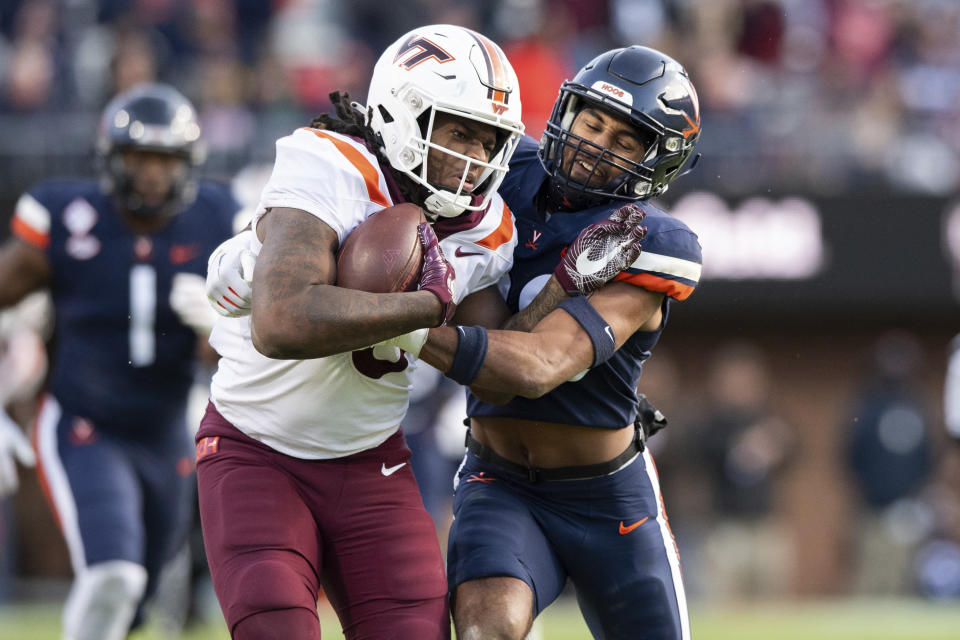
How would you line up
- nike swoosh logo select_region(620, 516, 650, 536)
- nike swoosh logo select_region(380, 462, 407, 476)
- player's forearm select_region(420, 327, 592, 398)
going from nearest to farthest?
player's forearm select_region(420, 327, 592, 398) < nike swoosh logo select_region(380, 462, 407, 476) < nike swoosh logo select_region(620, 516, 650, 536)

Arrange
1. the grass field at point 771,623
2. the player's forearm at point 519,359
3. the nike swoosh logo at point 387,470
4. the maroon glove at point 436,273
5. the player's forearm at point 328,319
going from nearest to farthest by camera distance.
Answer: the player's forearm at point 328,319 < the maroon glove at point 436,273 < the player's forearm at point 519,359 < the nike swoosh logo at point 387,470 < the grass field at point 771,623

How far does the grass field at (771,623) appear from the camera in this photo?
754cm

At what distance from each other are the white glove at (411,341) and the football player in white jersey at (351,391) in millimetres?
94

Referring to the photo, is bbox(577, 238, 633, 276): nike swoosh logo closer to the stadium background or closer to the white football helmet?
the white football helmet

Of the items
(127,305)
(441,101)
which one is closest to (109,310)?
(127,305)

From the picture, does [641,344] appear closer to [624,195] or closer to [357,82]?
[624,195]

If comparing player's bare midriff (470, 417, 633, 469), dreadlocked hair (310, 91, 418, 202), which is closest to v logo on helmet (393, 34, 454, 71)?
dreadlocked hair (310, 91, 418, 202)

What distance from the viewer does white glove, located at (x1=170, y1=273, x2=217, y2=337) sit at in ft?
17.9

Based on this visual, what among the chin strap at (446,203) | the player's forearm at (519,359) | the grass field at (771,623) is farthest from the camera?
the grass field at (771,623)

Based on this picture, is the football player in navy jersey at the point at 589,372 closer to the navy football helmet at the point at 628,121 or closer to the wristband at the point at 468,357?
the navy football helmet at the point at 628,121

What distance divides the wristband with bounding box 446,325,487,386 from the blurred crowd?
6520 mm

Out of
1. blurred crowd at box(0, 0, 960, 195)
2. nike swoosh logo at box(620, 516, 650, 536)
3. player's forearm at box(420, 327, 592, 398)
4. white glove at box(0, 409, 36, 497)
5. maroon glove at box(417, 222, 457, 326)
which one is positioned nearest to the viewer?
maroon glove at box(417, 222, 457, 326)

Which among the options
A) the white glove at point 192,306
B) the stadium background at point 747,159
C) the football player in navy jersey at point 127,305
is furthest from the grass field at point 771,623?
the white glove at point 192,306

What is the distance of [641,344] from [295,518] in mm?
1125
